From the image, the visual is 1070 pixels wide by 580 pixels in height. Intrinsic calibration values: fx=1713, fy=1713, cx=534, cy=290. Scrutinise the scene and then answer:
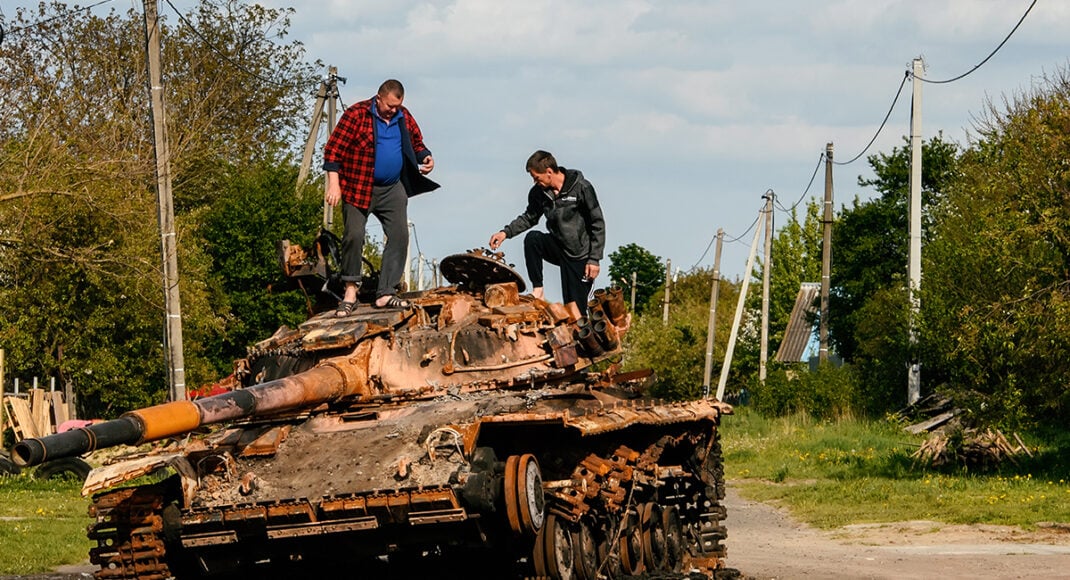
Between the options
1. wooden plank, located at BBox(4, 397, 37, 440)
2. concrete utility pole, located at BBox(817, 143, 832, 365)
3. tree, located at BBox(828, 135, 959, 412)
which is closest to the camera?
wooden plank, located at BBox(4, 397, 37, 440)

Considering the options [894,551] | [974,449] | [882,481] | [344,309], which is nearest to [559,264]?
[344,309]

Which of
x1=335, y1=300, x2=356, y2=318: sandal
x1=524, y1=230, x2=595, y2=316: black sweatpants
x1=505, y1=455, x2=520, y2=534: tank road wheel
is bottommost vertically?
x1=505, y1=455, x2=520, y2=534: tank road wheel

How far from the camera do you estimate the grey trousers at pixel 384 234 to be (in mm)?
13836

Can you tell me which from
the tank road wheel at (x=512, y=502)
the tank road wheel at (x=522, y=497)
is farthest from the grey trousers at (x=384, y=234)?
the tank road wheel at (x=512, y=502)

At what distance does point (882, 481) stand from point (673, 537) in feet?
37.2

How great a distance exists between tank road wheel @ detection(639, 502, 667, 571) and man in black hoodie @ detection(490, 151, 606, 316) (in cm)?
200

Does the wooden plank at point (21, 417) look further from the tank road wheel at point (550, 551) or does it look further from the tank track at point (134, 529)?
the tank road wheel at point (550, 551)

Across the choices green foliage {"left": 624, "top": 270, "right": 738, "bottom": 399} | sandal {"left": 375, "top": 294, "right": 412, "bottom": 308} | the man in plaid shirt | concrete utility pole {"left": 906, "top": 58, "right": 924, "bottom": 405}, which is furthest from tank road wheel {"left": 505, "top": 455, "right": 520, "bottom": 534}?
green foliage {"left": 624, "top": 270, "right": 738, "bottom": 399}

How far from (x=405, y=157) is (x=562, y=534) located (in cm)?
382

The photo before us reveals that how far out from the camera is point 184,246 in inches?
1281

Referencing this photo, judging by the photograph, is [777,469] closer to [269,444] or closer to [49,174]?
[49,174]

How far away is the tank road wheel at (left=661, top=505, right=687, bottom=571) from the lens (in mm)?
14484

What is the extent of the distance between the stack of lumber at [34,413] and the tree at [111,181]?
72cm

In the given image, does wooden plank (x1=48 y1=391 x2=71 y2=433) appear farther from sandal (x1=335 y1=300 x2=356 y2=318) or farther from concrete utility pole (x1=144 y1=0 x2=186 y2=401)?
sandal (x1=335 y1=300 x2=356 y2=318)
